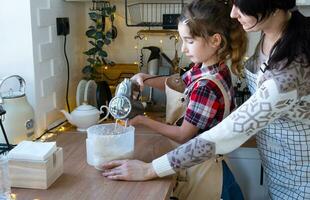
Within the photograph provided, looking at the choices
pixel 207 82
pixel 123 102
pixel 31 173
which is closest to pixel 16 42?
pixel 123 102

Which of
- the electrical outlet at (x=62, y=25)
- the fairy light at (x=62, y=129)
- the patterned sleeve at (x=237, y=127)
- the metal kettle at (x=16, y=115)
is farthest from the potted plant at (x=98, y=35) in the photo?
the patterned sleeve at (x=237, y=127)

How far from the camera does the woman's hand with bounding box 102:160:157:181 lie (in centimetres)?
122

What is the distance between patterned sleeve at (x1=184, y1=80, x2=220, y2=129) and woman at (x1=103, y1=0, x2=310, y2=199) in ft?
0.57

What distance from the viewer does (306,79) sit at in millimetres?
1121

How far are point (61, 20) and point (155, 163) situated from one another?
909 mm

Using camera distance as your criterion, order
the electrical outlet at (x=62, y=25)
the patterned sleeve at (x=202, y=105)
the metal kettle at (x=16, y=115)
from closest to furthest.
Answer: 1. the patterned sleeve at (x=202, y=105)
2. the metal kettle at (x=16, y=115)
3. the electrical outlet at (x=62, y=25)

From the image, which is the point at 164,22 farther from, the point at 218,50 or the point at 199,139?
the point at 199,139

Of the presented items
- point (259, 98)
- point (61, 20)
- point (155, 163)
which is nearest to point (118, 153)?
point (155, 163)

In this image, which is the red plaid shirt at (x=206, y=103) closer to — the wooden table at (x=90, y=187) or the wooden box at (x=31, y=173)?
the wooden table at (x=90, y=187)

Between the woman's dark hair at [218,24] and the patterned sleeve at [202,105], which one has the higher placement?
the woman's dark hair at [218,24]

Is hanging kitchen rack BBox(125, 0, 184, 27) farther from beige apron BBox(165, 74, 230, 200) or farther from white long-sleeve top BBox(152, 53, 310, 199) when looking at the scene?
white long-sleeve top BBox(152, 53, 310, 199)

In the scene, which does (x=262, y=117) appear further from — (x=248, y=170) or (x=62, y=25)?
(x=62, y=25)

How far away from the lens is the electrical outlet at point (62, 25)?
6.01ft

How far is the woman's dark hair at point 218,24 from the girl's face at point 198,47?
14 mm
